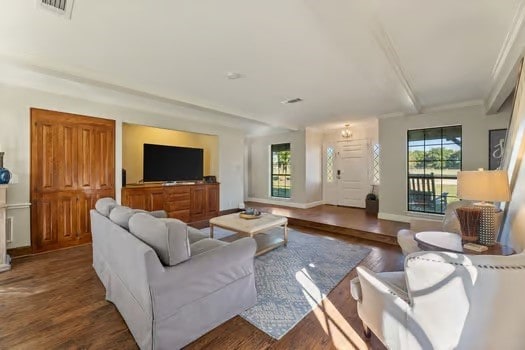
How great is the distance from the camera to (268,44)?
91.9 inches

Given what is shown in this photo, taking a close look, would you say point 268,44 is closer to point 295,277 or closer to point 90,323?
point 295,277

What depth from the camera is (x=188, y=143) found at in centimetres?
619

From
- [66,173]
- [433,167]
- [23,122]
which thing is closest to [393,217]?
[433,167]

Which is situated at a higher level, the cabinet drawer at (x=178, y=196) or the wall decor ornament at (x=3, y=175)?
the wall decor ornament at (x=3, y=175)

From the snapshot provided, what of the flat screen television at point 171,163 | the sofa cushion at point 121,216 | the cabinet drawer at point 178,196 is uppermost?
the flat screen television at point 171,163

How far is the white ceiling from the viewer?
185cm

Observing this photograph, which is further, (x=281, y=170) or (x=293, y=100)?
(x=281, y=170)

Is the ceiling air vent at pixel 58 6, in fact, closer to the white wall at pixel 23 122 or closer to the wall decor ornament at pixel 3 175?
the white wall at pixel 23 122

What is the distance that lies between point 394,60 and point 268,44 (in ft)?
4.93

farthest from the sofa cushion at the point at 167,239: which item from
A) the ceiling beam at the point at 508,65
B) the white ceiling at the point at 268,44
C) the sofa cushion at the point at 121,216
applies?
the ceiling beam at the point at 508,65

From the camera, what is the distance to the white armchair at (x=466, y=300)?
0.98 meters

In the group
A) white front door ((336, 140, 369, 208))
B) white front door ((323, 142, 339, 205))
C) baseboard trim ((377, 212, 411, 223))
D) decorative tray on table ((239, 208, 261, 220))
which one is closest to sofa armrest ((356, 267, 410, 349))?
decorative tray on table ((239, 208, 261, 220))

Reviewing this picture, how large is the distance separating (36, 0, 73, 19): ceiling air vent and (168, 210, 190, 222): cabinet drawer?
12.7 ft

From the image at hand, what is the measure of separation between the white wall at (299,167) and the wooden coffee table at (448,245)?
4586 mm
